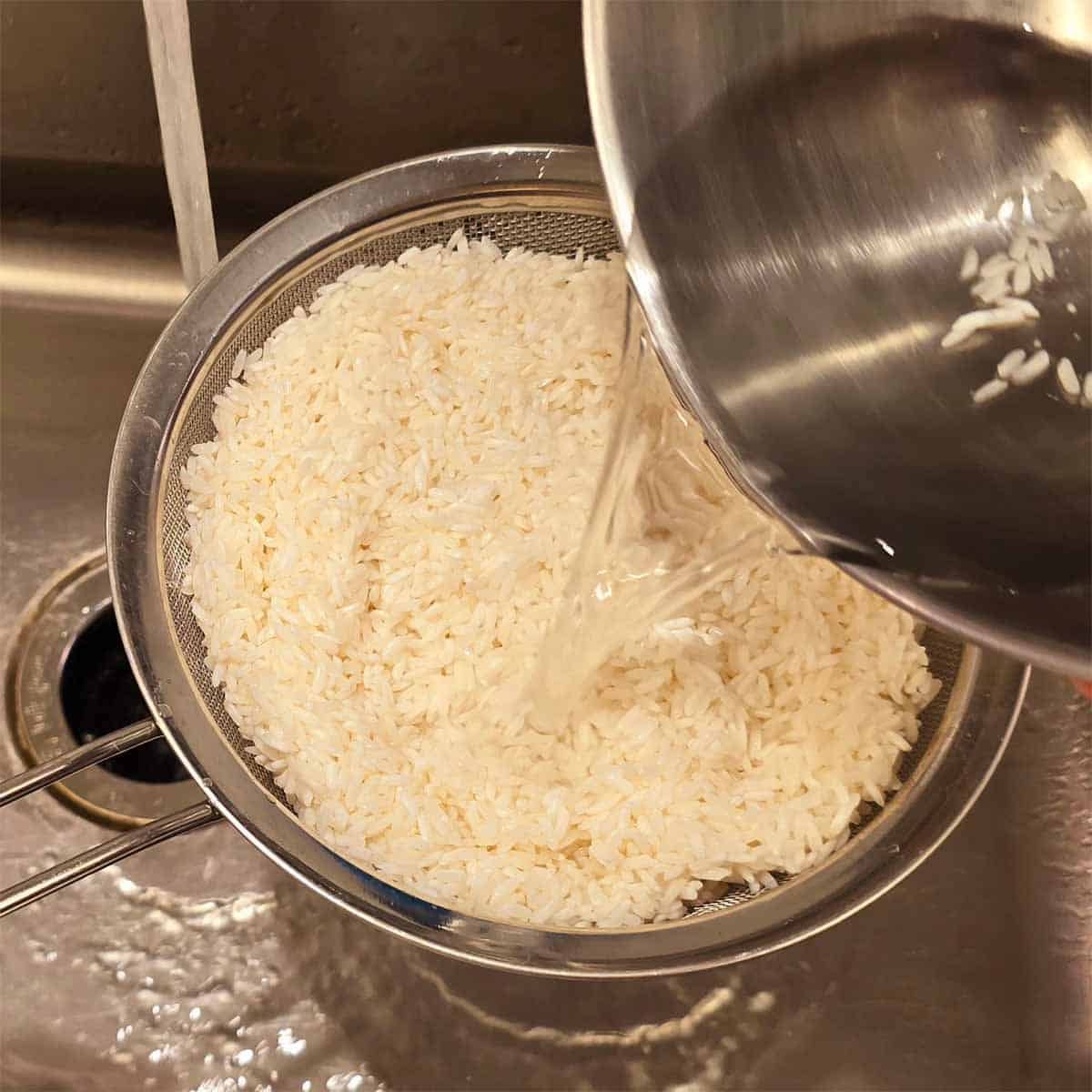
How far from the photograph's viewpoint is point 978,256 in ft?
2.27

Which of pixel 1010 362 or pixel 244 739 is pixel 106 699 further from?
pixel 1010 362

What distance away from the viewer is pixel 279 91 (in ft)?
4.02

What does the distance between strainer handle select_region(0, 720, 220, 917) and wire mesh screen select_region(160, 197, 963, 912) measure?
66 mm

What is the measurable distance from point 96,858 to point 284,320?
Result: 1.74ft

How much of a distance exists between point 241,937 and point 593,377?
61 centimetres

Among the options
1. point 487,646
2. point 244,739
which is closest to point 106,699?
point 244,739

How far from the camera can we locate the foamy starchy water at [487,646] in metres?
0.86

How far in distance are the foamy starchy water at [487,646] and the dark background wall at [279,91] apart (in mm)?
294

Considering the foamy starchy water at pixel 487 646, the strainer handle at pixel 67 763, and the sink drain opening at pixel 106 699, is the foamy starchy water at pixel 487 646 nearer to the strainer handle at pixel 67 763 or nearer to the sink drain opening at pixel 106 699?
the strainer handle at pixel 67 763

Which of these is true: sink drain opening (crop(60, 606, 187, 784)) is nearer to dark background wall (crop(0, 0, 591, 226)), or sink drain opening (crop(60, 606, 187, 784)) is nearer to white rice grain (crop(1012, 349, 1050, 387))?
dark background wall (crop(0, 0, 591, 226))

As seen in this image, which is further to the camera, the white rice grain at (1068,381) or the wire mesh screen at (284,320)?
the wire mesh screen at (284,320)

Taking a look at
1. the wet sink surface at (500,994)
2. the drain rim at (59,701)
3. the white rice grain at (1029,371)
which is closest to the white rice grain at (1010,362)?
the white rice grain at (1029,371)

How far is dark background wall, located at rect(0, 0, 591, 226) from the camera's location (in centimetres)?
115

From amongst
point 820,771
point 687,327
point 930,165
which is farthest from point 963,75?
point 820,771
